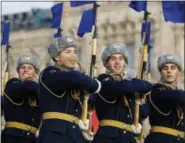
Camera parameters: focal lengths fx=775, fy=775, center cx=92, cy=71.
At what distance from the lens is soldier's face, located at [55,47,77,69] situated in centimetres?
911

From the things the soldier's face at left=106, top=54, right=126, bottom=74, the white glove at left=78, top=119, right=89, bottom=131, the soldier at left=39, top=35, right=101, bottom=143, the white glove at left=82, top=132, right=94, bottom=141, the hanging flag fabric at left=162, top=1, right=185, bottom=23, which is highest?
the hanging flag fabric at left=162, top=1, right=185, bottom=23

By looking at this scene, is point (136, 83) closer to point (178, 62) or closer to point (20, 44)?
point (178, 62)

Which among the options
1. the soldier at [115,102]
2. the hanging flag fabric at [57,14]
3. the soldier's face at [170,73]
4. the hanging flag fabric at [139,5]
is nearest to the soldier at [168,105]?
the soldier's face at [170,73]

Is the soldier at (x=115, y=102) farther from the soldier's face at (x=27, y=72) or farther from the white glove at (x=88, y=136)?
the soldier's face at (x=27, y=72)

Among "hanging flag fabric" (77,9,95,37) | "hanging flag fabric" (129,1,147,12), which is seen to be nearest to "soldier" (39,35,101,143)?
"hanging flag fabric" (77,9,95,37)

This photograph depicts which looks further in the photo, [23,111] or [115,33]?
[115,33]

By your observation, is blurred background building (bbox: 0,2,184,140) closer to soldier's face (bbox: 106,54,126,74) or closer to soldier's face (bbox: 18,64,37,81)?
soldier's face (bbox: 18,64,37,81)

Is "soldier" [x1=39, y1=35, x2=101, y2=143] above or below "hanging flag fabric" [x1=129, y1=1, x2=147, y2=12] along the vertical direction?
below

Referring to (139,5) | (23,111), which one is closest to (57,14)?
(139,5)

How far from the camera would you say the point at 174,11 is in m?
13.3

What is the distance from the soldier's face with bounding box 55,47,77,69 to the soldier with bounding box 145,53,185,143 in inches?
52.9

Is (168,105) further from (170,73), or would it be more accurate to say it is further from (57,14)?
(57,14)

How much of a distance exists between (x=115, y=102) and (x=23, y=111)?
165cm

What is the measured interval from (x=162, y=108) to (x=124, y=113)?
496 mm
